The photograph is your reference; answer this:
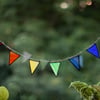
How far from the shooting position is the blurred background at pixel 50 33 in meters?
1.98

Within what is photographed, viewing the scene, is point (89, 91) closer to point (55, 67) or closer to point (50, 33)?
point (55, 67)

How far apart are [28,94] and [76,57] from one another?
0.27 m

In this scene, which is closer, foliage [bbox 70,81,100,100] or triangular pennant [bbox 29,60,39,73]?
foliage [bbox 70,81,100,100]

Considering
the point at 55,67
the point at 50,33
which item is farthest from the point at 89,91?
the point at 50,33

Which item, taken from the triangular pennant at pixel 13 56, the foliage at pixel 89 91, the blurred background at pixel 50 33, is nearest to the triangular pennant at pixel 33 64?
the triangular pennant at pixel 13 56

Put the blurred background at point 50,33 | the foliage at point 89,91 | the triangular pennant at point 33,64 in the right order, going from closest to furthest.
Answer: the foliage at point 89,91
the triangular pennant at point 33,64
the blurred background at point 50,33

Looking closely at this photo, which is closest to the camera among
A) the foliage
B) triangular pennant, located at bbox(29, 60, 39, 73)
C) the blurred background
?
the foliage

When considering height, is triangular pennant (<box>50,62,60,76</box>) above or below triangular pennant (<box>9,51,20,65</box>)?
below

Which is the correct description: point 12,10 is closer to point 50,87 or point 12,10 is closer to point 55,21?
point 55,21

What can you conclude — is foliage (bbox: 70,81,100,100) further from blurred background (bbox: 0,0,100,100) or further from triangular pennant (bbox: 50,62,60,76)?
blurred background (bbox: 0,0,100,100)

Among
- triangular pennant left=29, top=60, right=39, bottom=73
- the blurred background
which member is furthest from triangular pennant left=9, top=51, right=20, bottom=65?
the blurred background

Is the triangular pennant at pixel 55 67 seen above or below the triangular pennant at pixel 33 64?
below

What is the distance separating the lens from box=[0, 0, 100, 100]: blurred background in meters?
1.98

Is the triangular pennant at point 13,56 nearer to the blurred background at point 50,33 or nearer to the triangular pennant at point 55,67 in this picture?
the triangular pennant at point 55,67
